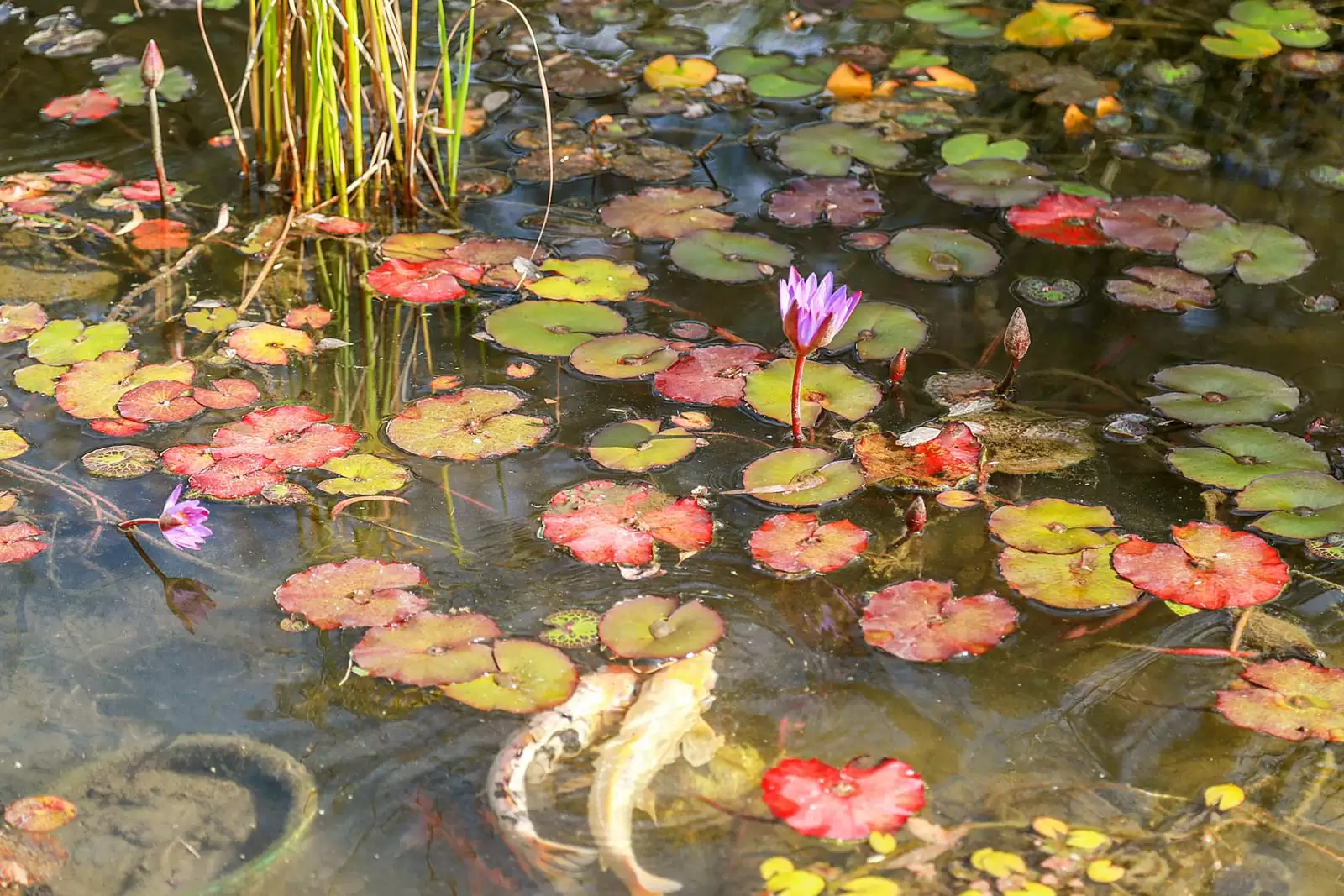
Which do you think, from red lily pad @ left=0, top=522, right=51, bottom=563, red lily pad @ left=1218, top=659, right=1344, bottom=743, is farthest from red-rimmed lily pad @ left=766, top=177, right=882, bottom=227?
red lily pad @ left=0, top=522, right=51, bottom=563

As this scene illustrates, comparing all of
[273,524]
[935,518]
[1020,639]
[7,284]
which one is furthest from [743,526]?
[7,284]

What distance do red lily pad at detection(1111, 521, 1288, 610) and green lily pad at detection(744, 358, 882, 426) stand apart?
1.88ft

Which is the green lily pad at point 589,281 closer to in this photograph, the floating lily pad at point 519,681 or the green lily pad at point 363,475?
the green lily pad at point 363,475

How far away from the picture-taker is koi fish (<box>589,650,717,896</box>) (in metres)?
1.59

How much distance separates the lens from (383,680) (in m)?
1.83

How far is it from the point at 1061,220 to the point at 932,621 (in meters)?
1.53

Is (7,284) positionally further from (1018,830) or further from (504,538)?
(1018,830)

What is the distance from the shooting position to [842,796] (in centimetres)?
165

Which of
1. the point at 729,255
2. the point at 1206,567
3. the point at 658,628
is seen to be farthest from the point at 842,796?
the point at 729,255

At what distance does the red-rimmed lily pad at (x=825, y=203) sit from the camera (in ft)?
10.2

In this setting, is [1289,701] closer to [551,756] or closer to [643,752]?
[643,752]

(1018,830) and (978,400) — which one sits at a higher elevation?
(978,400)

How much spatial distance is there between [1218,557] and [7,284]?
2.59 m

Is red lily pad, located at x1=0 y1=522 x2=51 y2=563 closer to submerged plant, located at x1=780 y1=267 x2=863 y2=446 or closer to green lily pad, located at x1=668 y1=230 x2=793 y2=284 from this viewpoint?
submerged plant, located at x1=780 y1=267 x2=863 y2=446
